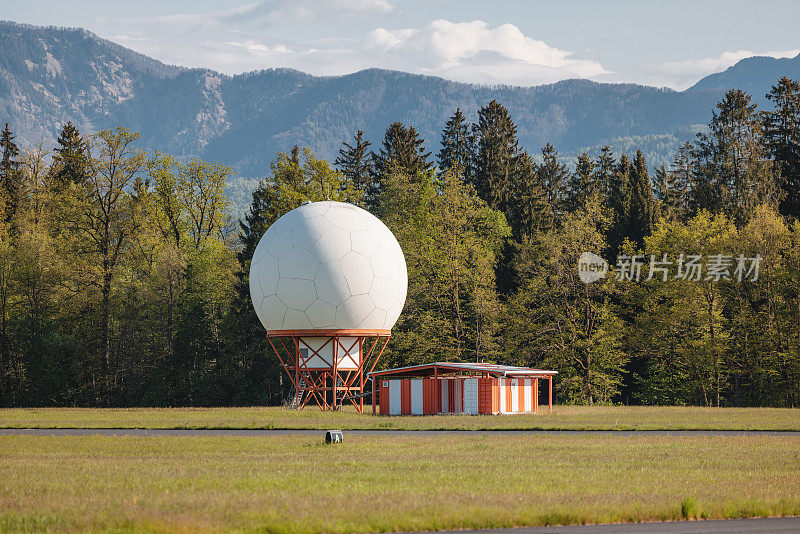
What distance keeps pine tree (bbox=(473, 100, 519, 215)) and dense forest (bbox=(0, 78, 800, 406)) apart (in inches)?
236

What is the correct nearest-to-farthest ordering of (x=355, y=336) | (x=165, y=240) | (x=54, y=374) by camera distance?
(x=355, y=336) → (x=54, y=374) → (x=165, y=240)

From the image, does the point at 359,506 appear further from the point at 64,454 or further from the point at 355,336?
the point at 355,336

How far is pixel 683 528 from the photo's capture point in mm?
15094

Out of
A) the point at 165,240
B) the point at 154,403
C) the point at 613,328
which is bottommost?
the point at 154,403

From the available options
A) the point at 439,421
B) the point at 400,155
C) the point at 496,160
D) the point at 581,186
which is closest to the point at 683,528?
the point at 439,421

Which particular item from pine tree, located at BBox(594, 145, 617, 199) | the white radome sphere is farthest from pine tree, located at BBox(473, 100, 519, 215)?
the white radome sphere

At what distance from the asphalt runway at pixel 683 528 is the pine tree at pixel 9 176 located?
66958mm

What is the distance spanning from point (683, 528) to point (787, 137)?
67.2 meters

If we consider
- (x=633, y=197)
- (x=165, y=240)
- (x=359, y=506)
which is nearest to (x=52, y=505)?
(x=359, y=506)

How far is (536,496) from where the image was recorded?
17.7 meters

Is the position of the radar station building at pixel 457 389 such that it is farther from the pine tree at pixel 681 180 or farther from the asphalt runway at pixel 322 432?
the pine tree at pixel 681 180

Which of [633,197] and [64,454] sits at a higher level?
[633,197]

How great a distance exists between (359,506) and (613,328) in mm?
50779

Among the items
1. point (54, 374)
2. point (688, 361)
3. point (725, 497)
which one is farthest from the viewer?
point (54, 374)
